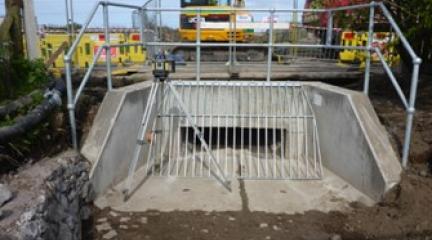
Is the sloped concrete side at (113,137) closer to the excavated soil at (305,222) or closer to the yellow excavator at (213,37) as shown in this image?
the excavated soil at (305,222)

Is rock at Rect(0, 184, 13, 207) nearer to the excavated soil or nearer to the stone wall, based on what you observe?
the stone wall

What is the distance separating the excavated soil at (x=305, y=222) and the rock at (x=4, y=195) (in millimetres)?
1128

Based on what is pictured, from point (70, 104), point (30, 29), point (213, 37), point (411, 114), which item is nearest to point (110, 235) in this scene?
point (70, 104)

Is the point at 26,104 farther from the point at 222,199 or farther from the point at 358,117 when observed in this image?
the point at 358,117

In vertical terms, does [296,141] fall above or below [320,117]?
below

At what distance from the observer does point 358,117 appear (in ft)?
15.0

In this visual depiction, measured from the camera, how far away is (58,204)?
3127 mm

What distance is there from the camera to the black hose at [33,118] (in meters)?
3.09

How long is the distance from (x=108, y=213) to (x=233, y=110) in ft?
9.26

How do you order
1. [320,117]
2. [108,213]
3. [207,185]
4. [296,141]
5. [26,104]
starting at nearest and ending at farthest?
[26,104]
[108,213]
[207,185]
[320,117]
[296,141]

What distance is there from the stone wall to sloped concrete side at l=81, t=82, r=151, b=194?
0.66 ft

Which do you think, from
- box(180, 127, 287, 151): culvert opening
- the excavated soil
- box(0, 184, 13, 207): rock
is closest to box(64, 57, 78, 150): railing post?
the excavated soil

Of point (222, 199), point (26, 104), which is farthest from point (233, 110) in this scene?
point (26, 104)

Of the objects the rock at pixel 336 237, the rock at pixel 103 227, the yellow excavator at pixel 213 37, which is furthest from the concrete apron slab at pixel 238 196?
the yellow excavator at pixel 213 37
